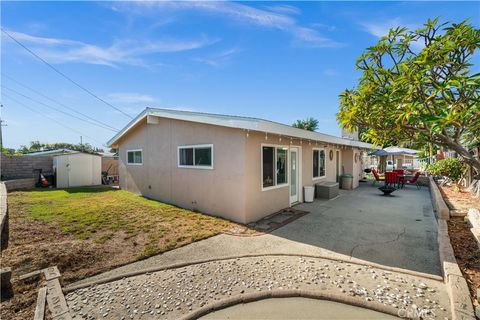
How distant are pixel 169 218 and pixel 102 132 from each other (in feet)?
109

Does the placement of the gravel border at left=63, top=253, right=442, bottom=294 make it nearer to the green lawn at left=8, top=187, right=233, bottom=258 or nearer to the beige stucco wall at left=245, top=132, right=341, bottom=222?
the green lawn at left=8, top=187, right=233, bottom=258

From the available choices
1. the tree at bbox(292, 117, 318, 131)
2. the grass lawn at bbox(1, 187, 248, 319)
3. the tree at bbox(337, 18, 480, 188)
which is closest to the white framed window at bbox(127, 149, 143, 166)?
the grass lawn at bbox(1, 187, 248, 319)

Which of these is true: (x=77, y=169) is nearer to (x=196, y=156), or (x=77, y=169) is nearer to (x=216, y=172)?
(x=196, y=156)

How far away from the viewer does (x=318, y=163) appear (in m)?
11.1

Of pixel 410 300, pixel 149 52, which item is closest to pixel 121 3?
pixel 149 52

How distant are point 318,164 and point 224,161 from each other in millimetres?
6052

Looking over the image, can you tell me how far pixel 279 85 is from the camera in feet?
42.6

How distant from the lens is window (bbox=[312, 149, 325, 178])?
1076cm

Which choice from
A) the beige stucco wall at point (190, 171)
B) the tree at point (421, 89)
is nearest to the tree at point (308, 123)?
the beige stucco wall at point (190, 171)

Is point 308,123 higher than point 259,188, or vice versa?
point 308,123

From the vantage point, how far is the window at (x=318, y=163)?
35.3ft

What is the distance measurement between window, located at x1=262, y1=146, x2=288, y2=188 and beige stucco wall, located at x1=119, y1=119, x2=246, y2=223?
1104 mm

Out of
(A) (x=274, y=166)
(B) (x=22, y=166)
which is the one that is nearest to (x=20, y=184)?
(B) (x=22, y=166)

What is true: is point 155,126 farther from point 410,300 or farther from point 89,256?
point 410,300
